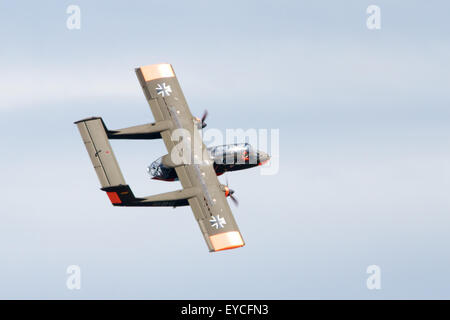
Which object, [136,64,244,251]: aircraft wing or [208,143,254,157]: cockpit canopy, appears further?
→ [208,143,254,157]: cockpit canopy

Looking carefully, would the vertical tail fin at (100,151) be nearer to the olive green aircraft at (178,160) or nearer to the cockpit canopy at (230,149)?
the olive green aircraft at (178,160)

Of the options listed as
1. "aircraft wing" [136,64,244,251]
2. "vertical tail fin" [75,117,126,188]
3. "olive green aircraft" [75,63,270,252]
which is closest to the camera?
"aircraft wing" [136,64,244,251]

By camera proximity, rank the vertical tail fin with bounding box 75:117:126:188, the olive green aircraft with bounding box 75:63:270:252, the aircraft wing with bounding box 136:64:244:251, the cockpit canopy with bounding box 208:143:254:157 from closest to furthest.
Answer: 1. the aircraft wing with bounding box 136:64:244:251
2. the olive green aircraft with bounding box 75:63:270:252
3. the vertical tail fin with bounding box 75:117:126:188
4. the cockpit canopy with bounding box 208:143:254:157

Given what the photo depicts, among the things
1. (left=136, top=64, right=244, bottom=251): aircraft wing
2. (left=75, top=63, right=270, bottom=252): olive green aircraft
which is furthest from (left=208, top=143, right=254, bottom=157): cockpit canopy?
(left=136, top=64, right=244, bottom=251): aircraft wing

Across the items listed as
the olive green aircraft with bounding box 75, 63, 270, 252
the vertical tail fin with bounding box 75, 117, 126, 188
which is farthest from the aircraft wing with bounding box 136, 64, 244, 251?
the vertical tail fin with bounding box 75, 117, 126, 188

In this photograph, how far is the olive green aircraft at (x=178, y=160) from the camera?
364 feet

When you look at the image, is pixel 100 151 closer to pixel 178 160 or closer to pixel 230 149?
pixel 178 160

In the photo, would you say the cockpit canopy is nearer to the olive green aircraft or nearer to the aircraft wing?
the olive green aircraft

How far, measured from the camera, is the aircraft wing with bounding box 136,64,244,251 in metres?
110

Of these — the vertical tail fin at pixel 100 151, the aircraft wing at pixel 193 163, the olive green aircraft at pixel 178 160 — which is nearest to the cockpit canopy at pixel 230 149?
the olive green aircraft at pixel 178 160

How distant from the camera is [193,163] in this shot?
114250mm

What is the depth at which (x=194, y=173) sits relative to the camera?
114 m
